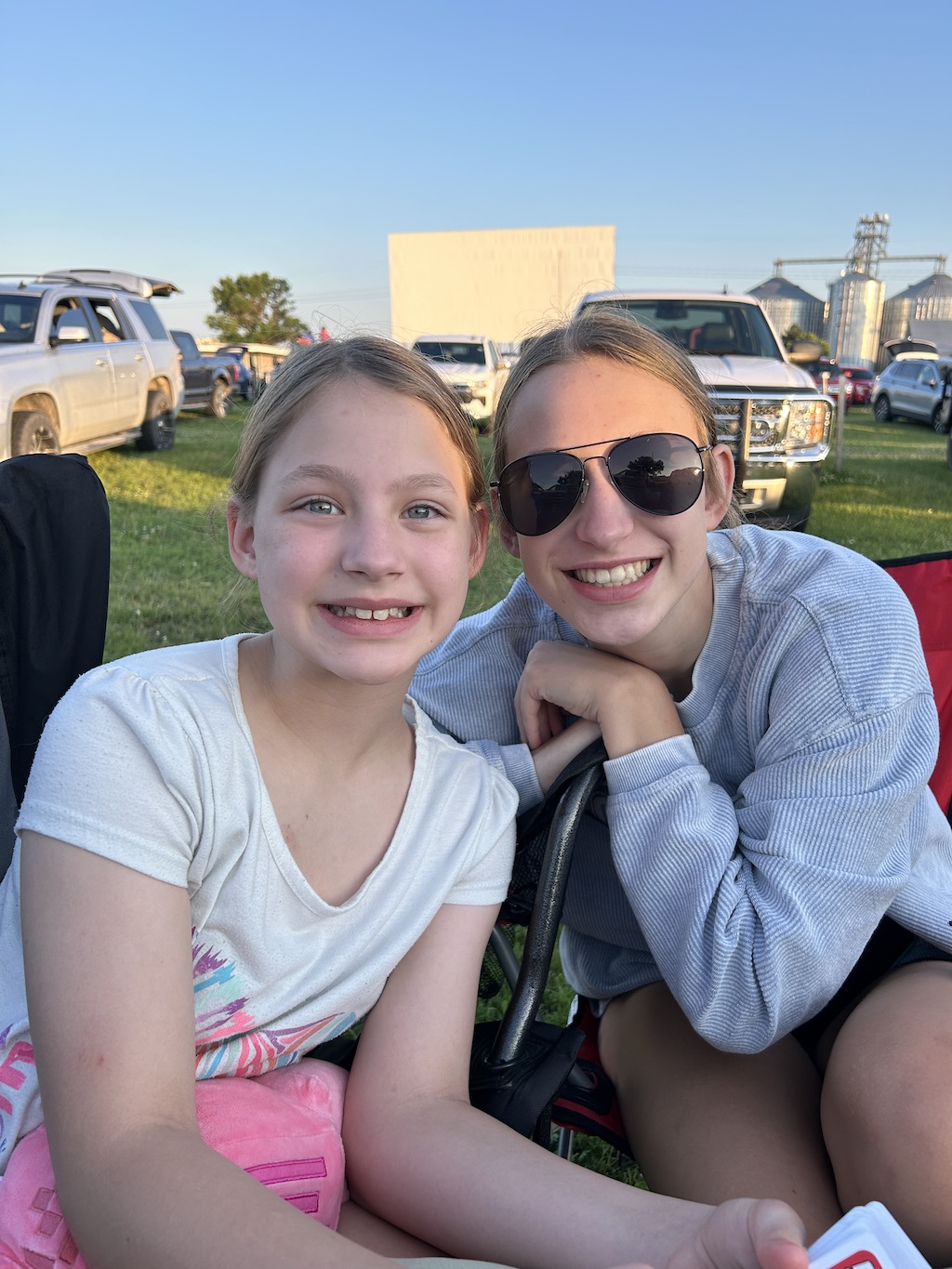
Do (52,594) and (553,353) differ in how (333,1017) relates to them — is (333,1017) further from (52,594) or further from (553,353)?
(553,353)

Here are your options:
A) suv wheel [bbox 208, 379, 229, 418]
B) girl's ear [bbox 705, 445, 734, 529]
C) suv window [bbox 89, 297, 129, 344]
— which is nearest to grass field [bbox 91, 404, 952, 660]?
girl's ear [bbox 705, 445, 734, 529]

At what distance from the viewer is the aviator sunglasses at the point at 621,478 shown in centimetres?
170

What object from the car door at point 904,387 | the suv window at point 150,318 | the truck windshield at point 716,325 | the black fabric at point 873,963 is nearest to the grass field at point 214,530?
the black fabric at point 873,963

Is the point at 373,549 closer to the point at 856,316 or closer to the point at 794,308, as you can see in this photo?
the point at 856,316

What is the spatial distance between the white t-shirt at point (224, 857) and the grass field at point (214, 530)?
509 millimetres

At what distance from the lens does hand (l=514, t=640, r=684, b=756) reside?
5.50ft

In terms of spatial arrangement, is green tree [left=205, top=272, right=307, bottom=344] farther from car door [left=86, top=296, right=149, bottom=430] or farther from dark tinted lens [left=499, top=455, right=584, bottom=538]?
A: dark tinted lens [left=499, top=455, right=584, bottom=538]

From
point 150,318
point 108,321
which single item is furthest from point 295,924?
point 150,318

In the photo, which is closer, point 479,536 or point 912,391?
point 479,536

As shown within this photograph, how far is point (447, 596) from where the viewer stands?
153cm

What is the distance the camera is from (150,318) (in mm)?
14688

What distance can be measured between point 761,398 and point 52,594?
7655 mm

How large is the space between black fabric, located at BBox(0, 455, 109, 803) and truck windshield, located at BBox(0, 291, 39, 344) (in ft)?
33.1

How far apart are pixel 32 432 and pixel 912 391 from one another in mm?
22883
